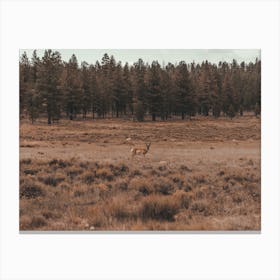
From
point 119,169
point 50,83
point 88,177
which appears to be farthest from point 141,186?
point 50,83

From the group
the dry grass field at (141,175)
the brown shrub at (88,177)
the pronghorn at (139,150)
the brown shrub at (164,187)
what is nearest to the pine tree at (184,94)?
the dry grass field at (141,175)

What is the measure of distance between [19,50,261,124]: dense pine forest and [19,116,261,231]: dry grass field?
0.78 feet

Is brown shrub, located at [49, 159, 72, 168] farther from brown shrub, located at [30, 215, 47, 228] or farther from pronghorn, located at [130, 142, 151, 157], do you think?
pronghorn, located at [130, 142, 151, 157]

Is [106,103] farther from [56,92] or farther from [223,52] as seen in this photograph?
[223,52]

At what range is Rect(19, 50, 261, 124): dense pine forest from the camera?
9.37 metres

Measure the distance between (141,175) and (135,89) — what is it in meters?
1.90

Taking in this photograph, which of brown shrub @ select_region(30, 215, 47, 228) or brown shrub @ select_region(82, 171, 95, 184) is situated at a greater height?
brown shrub @ select_region(82, 171, 95, 184)

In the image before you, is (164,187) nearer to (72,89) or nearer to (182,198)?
(182,198)

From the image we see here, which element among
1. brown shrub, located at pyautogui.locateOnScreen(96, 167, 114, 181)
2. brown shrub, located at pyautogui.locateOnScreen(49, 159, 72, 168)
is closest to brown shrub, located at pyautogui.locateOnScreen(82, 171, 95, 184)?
brown shrub, located at pyautogui.locateOnScreen(96, 167, 114, 181)

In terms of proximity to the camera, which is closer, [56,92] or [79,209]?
[79,209]
